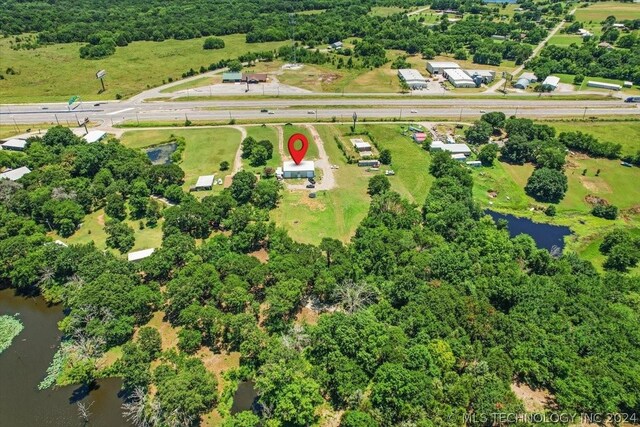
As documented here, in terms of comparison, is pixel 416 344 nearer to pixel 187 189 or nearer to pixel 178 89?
pixel 187 189

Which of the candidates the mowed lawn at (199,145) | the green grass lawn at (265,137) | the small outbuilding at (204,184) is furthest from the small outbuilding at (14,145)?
the green grass lawn at (265,137)

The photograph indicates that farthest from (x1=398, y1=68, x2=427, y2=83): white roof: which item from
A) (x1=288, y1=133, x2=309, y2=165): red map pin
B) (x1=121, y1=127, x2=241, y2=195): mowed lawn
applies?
(x1=121, y1=127, x2=241, y2=195): mowed lawn

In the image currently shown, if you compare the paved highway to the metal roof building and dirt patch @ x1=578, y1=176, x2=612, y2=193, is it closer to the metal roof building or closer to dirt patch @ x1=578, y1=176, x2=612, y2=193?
the metal roof building

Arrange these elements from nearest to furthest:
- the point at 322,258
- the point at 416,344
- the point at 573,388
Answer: the point at 573,388
the point at 416,344
the point at 322,258

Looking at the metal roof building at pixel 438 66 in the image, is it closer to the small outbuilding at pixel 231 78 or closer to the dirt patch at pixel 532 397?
the small outbuilding at pixel 231 78

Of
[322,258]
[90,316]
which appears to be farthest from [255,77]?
[90,316]
